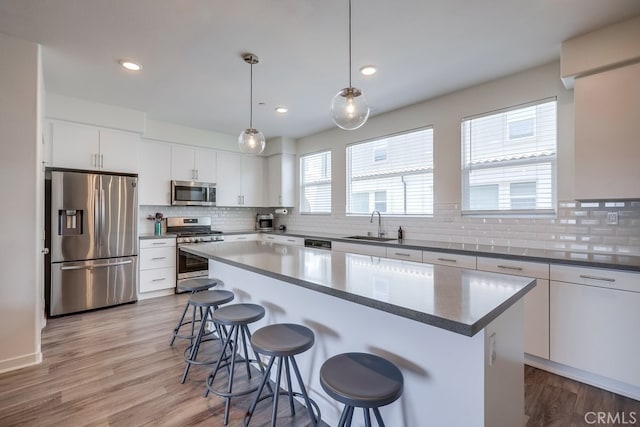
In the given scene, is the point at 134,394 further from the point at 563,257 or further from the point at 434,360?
the point at 563,257

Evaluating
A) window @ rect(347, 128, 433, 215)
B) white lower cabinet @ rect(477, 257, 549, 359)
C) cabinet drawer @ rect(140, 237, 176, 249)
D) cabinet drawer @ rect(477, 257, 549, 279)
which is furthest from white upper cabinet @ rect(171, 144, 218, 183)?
white lower cabinet @ rect(477, 257, 549, 359)

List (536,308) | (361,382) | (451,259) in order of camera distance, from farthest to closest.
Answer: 1. (451,259)
2. (536,308)
3. (361,382)

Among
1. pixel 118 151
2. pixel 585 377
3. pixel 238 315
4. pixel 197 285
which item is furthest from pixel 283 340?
pixel 118 151

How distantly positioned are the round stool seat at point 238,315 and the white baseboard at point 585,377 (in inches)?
90.8

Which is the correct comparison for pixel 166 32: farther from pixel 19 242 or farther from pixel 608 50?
pixel 608 50

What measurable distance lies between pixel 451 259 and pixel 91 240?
419cm

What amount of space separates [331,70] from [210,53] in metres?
A: 1.12

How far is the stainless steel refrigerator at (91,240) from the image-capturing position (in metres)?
3.42

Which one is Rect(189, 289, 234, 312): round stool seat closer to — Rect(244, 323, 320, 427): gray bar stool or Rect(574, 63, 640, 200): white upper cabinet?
Rect(244, 323, 320, 427): gray bar stool

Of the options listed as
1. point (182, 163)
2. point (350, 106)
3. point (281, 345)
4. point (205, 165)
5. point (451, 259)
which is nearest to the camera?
point (281, 345)

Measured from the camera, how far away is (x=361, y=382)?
3.83 ft

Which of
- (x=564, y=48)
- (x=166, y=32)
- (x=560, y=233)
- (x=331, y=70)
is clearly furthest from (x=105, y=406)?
(x=564, y=48)

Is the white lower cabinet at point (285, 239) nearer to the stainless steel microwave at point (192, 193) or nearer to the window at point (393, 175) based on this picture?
the window at point (393, 175)

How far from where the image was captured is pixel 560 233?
8.69 feet
